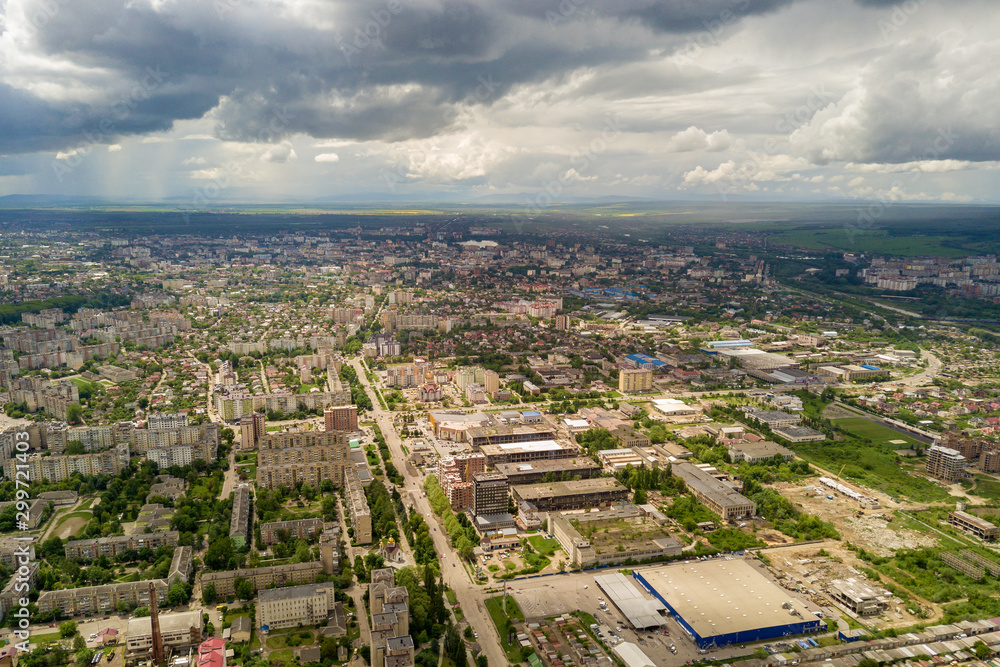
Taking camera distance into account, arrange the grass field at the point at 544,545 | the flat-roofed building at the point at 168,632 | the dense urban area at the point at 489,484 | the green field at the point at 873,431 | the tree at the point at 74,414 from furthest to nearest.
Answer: the green field at the point at 873,431 < the tree at the point at 74,414 < the grass field at the point at 544,545 < the dense urban area at the point at 489,484 < the flat-roofed building at the point at 168,632

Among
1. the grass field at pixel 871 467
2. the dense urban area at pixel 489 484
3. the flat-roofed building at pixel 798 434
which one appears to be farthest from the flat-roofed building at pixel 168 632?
the flat-roofed building at pixel 798 434

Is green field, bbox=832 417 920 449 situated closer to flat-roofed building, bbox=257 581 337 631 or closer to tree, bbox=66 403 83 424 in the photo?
flat-roofed building, bbox=257 581 337 631

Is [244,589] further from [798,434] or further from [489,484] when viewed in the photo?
[798,434]

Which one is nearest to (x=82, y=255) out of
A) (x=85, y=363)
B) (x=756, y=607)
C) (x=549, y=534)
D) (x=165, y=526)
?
(x=85, y=363)

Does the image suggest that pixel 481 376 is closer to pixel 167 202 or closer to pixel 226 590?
pixel 226 590

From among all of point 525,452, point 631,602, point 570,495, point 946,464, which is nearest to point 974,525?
point 946,464

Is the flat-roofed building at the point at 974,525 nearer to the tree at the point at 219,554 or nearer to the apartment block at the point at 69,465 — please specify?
the tree at the point at 219,554
